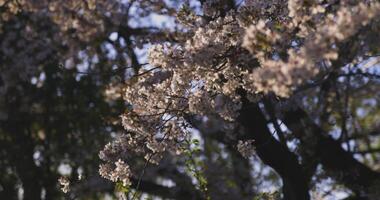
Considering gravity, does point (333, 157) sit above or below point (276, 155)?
above

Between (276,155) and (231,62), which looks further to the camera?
(276,155)

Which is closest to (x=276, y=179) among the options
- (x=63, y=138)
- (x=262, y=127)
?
(x=63, y=138)

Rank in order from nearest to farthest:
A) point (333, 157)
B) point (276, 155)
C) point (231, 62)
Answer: point (231, 62), point (276, 155), point (333, 157)

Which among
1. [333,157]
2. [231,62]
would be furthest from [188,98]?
[333,157]

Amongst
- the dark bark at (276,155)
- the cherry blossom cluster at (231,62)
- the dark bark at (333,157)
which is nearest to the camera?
the cherry blossom cluster at (231,62)

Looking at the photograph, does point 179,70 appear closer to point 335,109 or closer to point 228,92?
point 228,92

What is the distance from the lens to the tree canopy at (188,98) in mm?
4074

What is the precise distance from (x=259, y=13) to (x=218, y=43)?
48cm

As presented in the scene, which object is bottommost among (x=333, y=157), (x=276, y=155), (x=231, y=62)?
(x=231, y=62)

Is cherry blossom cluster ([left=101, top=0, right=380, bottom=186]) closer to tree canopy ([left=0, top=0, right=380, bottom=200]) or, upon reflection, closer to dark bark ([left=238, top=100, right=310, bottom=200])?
tree canopy ([left=0, top=0, right=380, bottom=200])

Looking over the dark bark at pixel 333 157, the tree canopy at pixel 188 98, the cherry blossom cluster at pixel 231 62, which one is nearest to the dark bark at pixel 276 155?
the tree canopy at pixel 188 98

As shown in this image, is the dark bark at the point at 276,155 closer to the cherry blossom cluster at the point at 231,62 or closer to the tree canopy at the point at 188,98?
the tree canopy at the point at 188,98

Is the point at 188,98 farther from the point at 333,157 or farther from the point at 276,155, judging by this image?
the point at 333,157

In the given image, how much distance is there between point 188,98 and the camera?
533 centimetres
